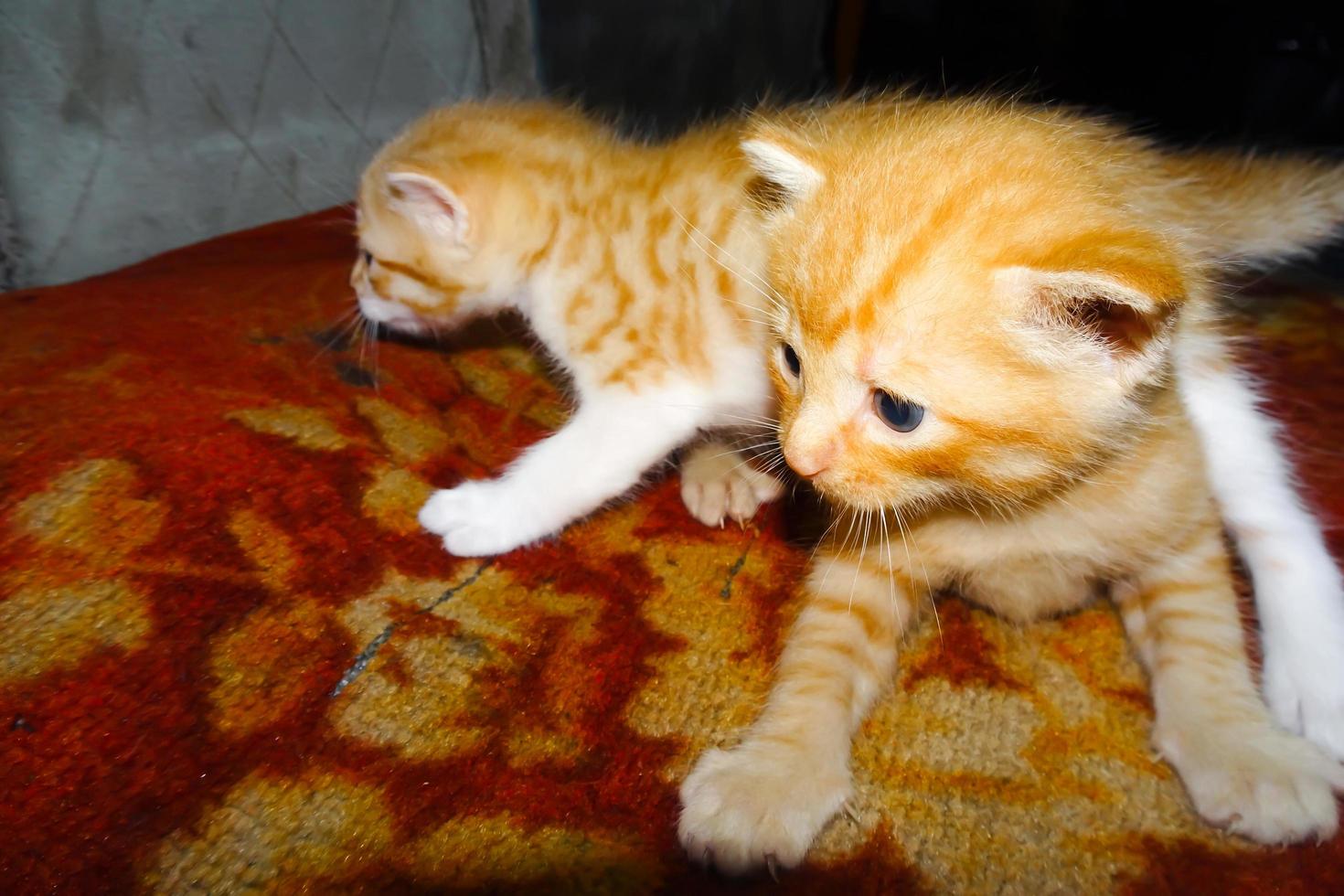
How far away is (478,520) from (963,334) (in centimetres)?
63

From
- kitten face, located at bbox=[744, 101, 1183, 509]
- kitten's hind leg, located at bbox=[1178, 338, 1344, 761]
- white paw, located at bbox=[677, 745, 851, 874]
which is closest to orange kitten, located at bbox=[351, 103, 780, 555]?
kitten face, located at bbox=[744, 101, 1183, 509]

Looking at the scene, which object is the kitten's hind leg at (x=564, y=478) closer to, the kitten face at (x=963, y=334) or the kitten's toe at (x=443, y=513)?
the kitten's toe at (x=443, y=513)

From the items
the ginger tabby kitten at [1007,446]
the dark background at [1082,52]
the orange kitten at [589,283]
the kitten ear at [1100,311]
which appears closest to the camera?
the kitten ear at [1100,311]

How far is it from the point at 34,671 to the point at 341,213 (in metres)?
1.33

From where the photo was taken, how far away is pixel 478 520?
1.07 m

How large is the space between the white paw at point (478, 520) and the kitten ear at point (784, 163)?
0.50m

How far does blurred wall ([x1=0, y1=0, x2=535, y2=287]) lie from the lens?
1.43 m

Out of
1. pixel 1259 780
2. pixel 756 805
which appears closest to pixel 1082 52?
pixel 1259 780

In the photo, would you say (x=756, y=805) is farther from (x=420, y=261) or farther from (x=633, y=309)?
(x=420, y=261)

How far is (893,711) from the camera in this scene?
92cm

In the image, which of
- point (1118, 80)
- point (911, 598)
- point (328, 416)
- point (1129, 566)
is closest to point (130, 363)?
point (328, 416)

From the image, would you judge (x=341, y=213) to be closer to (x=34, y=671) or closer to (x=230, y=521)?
(x=230, y=521)

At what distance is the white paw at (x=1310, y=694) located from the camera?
2.84 feet

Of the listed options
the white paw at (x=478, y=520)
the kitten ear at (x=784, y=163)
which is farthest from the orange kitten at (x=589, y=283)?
the kitten ear at (x=784, y=163)
